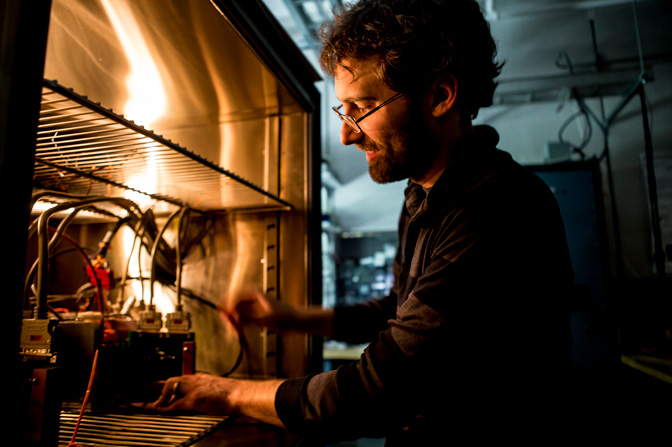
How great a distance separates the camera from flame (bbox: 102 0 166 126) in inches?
28.6

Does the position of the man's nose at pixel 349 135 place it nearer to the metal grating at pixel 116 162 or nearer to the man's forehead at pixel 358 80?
the man's forehead at pixel 358 80

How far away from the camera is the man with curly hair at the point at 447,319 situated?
61cm

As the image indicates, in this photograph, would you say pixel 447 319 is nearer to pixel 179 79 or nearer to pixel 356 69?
pixel 356 69

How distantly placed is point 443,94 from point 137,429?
89cm

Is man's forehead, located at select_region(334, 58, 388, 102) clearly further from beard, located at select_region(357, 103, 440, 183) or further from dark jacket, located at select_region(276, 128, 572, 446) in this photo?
dark jacket, located at select_region(276, 128, 572, 446)

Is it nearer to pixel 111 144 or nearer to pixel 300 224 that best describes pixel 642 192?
pixel 300 224

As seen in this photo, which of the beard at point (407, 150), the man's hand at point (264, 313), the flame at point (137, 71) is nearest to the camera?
the flame at point (137, 71)

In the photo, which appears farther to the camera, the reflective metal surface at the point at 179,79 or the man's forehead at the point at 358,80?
the man's forehead at the point at 358,80

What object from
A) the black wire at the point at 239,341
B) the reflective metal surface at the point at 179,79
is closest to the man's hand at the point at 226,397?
the black wire at the point at 239,341

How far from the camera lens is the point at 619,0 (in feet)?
7.57

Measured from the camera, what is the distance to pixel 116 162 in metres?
0.82

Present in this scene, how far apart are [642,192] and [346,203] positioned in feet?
8.67

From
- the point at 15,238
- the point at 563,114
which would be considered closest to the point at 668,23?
the point at 563,114

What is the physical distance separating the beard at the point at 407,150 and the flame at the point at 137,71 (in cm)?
52
